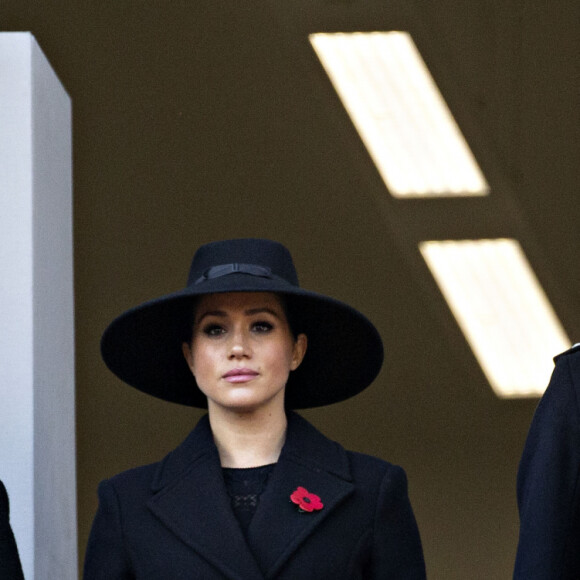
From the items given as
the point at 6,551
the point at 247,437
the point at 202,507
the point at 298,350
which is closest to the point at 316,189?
the point at 298,350

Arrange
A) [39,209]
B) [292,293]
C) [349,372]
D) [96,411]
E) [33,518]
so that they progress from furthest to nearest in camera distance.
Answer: [96,411] → [39,209] → [33,518] → [349,372] → [292,293]

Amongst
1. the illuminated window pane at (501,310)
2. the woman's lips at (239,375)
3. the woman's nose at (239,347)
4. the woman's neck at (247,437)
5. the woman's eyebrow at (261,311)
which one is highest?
the illuminated window pane at (501,310)

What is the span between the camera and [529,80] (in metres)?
4.26

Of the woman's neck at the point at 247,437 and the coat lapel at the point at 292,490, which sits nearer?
the coat lapel at the point at 292,490

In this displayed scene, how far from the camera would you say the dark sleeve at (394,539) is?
236 centimetres

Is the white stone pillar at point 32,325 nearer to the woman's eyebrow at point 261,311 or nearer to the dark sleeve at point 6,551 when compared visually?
the dark sleeve at point 6,551

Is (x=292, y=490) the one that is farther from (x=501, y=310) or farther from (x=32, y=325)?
(x=501, y=310)

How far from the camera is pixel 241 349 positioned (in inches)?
92.0

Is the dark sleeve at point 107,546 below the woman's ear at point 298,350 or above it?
below

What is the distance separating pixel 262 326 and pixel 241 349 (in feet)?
0.27

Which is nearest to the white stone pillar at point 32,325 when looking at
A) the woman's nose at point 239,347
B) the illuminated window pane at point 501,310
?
the woman's nose at point 239,347

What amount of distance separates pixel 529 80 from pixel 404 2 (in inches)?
19.5

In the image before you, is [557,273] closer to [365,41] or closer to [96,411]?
[365,41]

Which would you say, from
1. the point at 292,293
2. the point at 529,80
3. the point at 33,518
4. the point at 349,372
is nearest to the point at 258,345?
the point at 292,293
